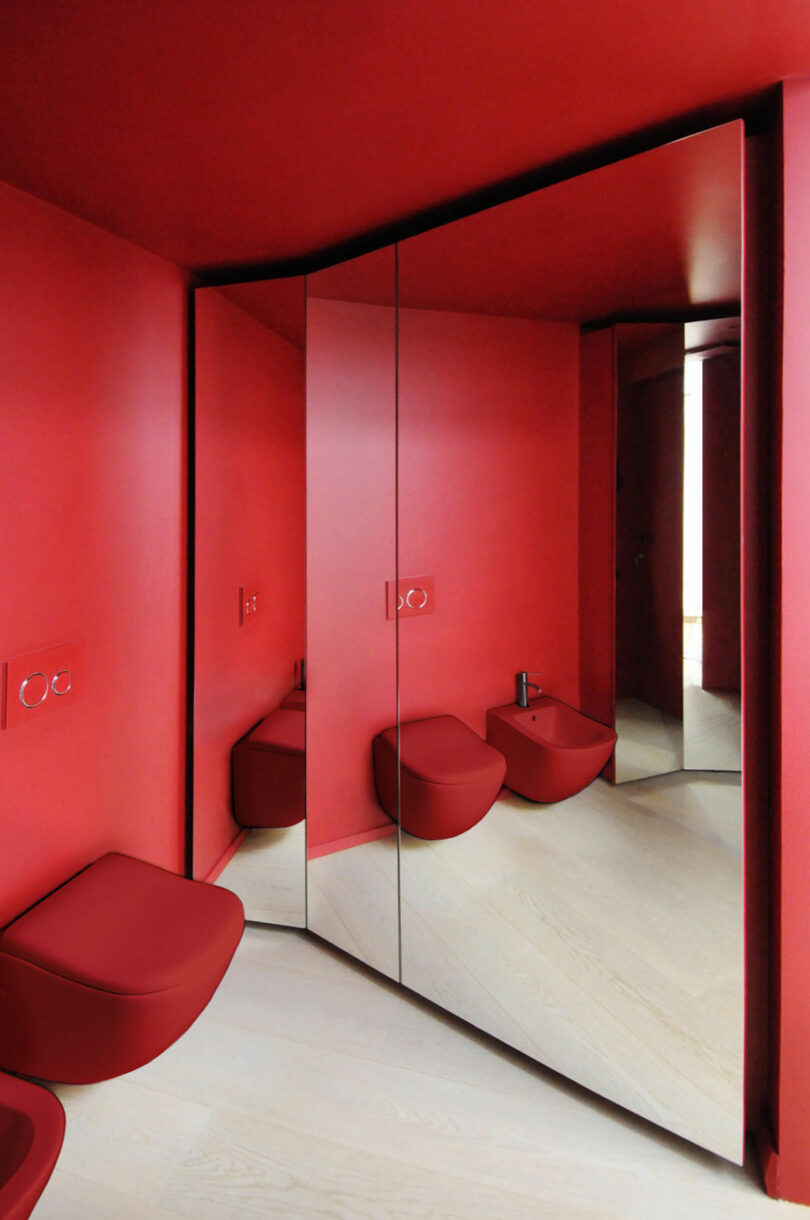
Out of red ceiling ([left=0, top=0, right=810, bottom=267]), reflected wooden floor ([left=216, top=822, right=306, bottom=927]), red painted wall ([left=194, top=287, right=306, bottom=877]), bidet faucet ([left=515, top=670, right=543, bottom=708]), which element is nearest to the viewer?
red ceiling ([left=0, top=0, right=810, bottom=267])

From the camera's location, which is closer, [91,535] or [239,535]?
[91,535]

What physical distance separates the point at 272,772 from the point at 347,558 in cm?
73

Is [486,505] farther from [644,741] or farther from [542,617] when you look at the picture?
[644,741]

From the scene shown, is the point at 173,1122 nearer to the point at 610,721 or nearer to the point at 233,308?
the point at 610,721

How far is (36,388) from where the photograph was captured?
4.66 feet

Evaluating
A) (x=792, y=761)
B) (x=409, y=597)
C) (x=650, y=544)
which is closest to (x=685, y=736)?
(x=792, y=761)

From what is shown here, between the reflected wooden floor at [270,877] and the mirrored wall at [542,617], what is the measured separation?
11 centimetres

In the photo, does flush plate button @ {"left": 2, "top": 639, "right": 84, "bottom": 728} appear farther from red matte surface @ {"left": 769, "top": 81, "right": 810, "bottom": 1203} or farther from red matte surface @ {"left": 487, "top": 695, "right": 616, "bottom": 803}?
red matte surface @ {"left": 769, "top": 81, "right": 810, "bottom": 1203}

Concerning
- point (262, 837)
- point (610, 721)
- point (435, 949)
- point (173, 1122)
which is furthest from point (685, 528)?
point (173, 1122)

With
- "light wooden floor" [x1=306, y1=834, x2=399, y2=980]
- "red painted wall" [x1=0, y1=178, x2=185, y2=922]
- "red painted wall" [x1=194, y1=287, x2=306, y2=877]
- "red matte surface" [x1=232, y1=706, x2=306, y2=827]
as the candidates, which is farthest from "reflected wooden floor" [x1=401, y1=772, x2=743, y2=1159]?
"red painted wall" [x1=0, y1=178, x2=185, y2=922]

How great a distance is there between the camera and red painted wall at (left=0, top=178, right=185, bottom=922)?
1.39 metres

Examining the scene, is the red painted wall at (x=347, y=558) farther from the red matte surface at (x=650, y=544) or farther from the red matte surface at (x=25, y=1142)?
the red matte surface at (x=25, y=1142)

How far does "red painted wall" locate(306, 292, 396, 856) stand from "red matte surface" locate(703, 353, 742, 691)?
781 millimetres

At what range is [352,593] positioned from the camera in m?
1.77
